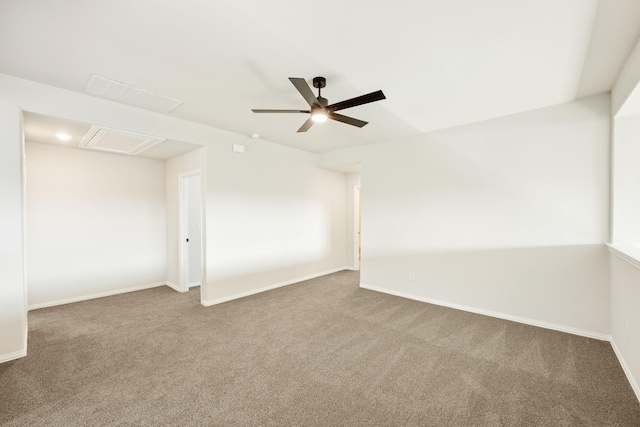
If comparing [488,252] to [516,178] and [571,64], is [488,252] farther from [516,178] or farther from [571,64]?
[571,64]

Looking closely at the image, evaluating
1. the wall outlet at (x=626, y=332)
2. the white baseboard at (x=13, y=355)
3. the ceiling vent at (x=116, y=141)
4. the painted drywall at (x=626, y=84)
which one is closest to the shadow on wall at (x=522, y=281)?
the wall outlet at (x=626, y=332)

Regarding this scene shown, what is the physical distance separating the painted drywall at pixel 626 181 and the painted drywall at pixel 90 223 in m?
6.68

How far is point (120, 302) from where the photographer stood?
4336 mm

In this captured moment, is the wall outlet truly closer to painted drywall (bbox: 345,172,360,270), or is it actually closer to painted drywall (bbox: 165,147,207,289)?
painted drywall (bbox: 345,172,360,270)

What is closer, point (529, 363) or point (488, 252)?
point (529, 363)

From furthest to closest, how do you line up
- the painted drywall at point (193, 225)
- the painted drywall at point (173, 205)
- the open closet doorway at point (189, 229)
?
1. the painted drywall at point (193, 225)
2. the open closet doorway at point (189, 229)
3. the painted drywall at point (173, 205)

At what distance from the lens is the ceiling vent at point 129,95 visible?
2.77m

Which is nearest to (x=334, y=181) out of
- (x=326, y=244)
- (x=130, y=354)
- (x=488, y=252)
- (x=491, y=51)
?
(x=326, y=244)

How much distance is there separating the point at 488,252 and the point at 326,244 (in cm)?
330

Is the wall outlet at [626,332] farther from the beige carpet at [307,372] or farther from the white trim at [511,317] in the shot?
the white trim at [511,317]

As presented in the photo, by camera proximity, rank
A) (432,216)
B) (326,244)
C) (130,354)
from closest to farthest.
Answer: (130,354) < (432,216) < (326,244)

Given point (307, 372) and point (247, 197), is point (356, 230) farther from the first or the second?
point (307, 372)

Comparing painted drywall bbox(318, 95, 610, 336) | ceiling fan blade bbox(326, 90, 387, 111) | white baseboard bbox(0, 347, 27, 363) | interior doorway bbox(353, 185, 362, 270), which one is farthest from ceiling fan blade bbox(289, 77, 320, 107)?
A: interior doorway bbox(353, 185, 362, 270)

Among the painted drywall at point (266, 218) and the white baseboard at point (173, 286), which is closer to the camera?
the painted drywall at point (266, 218)
